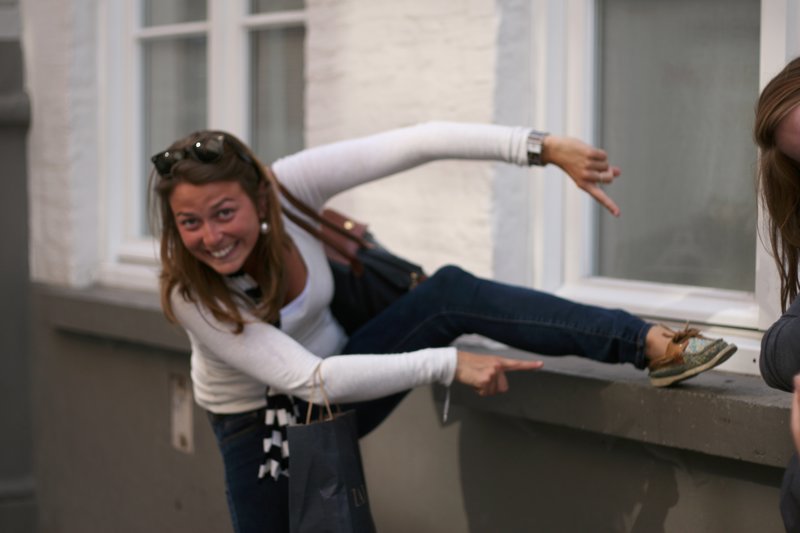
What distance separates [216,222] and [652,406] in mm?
1207

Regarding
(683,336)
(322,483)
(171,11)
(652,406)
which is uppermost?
(171,11)

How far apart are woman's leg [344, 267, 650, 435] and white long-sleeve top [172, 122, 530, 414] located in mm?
204

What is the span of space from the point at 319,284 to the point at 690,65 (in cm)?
124

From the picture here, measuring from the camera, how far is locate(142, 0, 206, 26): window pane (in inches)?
235

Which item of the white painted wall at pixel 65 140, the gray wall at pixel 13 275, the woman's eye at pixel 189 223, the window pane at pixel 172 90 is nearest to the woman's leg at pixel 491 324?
the woman's eye at pixel 189 223

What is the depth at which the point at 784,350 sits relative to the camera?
2547 mm

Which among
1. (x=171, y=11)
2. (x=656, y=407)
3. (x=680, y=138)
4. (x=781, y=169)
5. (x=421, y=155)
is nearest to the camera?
(x=781, y=169)

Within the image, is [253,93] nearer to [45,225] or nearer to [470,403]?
[45,225]

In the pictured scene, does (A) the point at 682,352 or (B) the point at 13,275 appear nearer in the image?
(A) the point at 682,352

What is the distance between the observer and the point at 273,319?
11.6ft

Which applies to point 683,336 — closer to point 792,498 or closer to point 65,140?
point 792,498

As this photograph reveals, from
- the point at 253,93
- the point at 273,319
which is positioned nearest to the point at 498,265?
the point at 273,319

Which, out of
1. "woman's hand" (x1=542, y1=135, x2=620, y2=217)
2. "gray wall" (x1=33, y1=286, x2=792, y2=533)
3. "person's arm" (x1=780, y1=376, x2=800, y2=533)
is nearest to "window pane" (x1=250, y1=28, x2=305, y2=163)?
"gray wall" (x1=33, y1=286, x2=792, y2=533)

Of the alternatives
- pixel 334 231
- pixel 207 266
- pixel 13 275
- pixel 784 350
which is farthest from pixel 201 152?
pixel 13 275
